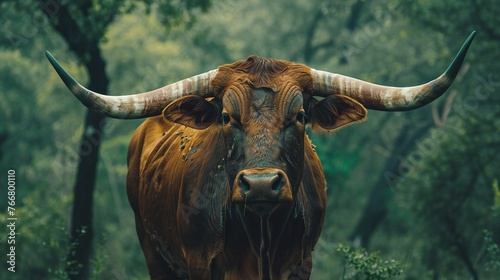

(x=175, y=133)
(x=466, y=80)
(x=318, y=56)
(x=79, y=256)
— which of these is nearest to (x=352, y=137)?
(x=318, y=56)

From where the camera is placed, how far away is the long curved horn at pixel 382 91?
23.5ft

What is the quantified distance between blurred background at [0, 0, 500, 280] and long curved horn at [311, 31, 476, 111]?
→ 1710mm

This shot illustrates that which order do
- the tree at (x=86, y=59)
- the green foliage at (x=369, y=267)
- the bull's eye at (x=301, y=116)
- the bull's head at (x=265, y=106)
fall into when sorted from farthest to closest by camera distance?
the tree at (x=86, y=59), the green foliage at (x=369, y=267), the bull's eye at (x=301, y=116), the bull's head at (x=265, y=106)

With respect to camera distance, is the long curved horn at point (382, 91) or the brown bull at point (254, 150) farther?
the long curved horn at point (382, 91)

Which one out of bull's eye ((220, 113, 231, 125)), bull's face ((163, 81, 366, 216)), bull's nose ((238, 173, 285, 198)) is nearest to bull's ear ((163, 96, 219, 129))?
bull's face ((163, 81, 366, 216))

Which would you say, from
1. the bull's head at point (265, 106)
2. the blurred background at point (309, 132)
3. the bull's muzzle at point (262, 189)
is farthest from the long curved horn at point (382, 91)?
the blurred background at point (309, 132)

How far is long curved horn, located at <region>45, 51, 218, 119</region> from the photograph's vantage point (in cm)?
722

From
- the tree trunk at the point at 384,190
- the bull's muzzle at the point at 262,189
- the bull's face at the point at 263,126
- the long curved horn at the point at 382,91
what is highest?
the long curved horn at the point at 382,91

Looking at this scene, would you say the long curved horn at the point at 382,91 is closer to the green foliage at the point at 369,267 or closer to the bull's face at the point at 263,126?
the bull's face at the point at 263,126

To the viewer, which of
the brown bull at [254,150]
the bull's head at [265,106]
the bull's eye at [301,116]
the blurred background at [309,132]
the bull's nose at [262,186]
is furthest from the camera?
the blurred background at [309,132]

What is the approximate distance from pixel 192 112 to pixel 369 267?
352 centimetres

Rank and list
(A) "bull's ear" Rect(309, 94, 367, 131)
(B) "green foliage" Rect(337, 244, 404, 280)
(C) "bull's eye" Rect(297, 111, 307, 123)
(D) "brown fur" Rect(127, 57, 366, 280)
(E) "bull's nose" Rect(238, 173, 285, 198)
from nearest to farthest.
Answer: (E) "bull's nose" Rect(238, 173, 285, 198) < (D) "brown fur" Rect(127, 57, 366, 280) < (C) "bull's eye" Rect(297, 111, 307, 123) < (A) "bull's ear" Rect(309, 94, 367, 131) < (B) "green foliage" Rect(337, 244, 404, 280)

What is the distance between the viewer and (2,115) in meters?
28.1

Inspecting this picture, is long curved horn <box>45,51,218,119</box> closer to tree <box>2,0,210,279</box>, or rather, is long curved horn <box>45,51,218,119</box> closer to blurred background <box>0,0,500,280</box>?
blurred background <box>0,0,500,280</box>
